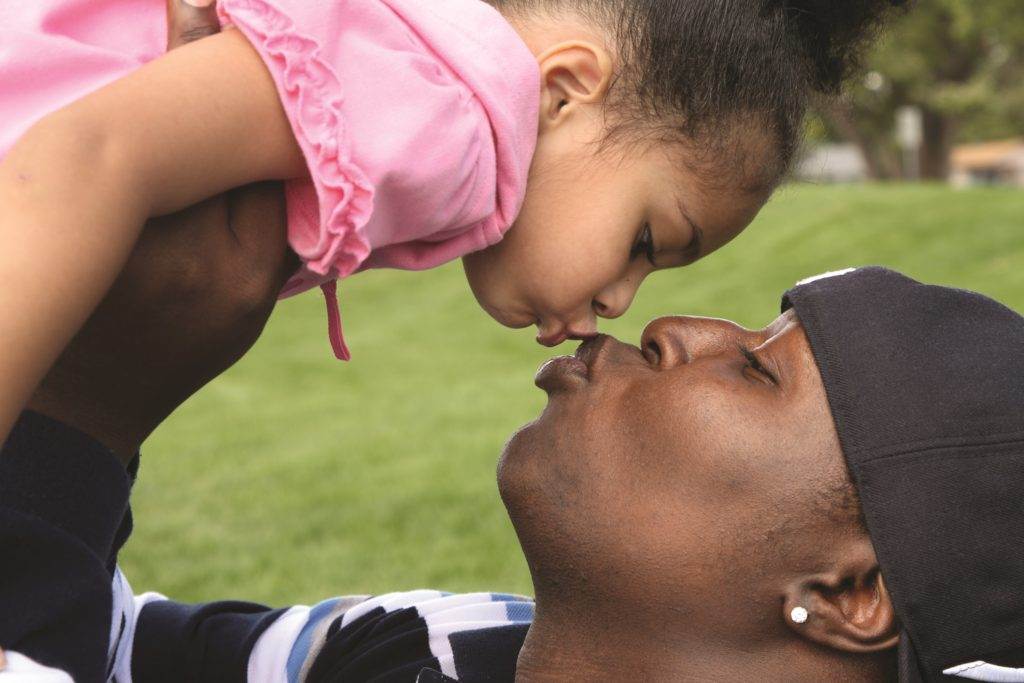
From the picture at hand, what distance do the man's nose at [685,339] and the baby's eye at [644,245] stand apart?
0.42ft

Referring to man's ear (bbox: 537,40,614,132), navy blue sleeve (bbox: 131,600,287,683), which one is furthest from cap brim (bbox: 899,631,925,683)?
navy blue sleeve (bbox: 131,600,287,683)

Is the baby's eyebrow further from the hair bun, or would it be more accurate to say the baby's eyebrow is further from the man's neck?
the man's neck

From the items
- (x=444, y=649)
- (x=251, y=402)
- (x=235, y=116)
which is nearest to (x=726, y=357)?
(x=444, y=649)

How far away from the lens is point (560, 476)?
2.36 meters

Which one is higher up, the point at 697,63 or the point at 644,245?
the point at 697,63

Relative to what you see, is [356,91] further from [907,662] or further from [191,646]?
[191,646]

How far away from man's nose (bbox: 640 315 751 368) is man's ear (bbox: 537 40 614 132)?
44 cm

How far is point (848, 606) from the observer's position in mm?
2236

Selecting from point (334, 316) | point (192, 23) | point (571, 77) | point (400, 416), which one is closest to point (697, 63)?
point (571, 77)

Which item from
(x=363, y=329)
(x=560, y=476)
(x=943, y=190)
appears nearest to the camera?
(x=560, y=476)

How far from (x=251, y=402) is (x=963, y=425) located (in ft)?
29.7

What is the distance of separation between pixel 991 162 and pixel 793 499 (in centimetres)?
6856

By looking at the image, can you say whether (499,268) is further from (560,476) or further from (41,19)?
(41,19)

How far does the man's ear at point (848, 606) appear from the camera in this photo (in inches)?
86.4
